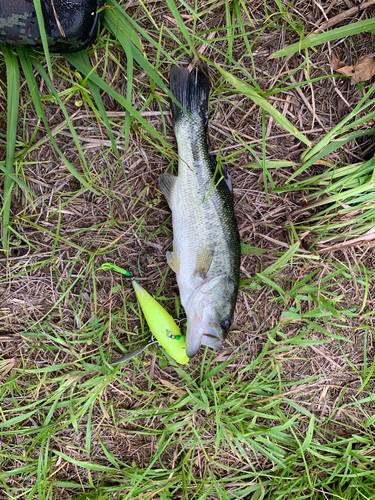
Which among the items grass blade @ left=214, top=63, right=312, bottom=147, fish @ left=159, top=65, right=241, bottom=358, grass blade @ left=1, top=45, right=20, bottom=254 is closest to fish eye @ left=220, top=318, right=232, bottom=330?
fish @ left=159, top=65, right=241, bottom=358

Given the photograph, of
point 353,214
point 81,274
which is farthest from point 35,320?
point 353,214

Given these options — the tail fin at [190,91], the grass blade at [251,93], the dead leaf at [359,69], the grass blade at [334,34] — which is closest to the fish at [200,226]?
the tail fin at [190,91]

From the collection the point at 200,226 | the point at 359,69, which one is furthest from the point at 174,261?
the point at 359,69

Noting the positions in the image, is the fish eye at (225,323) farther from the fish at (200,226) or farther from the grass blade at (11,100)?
the grass blade at (11,100)

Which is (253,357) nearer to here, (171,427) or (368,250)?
(171,427)

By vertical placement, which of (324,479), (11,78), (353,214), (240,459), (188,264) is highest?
(11,78)

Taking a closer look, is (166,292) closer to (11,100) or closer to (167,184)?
(167,184)
